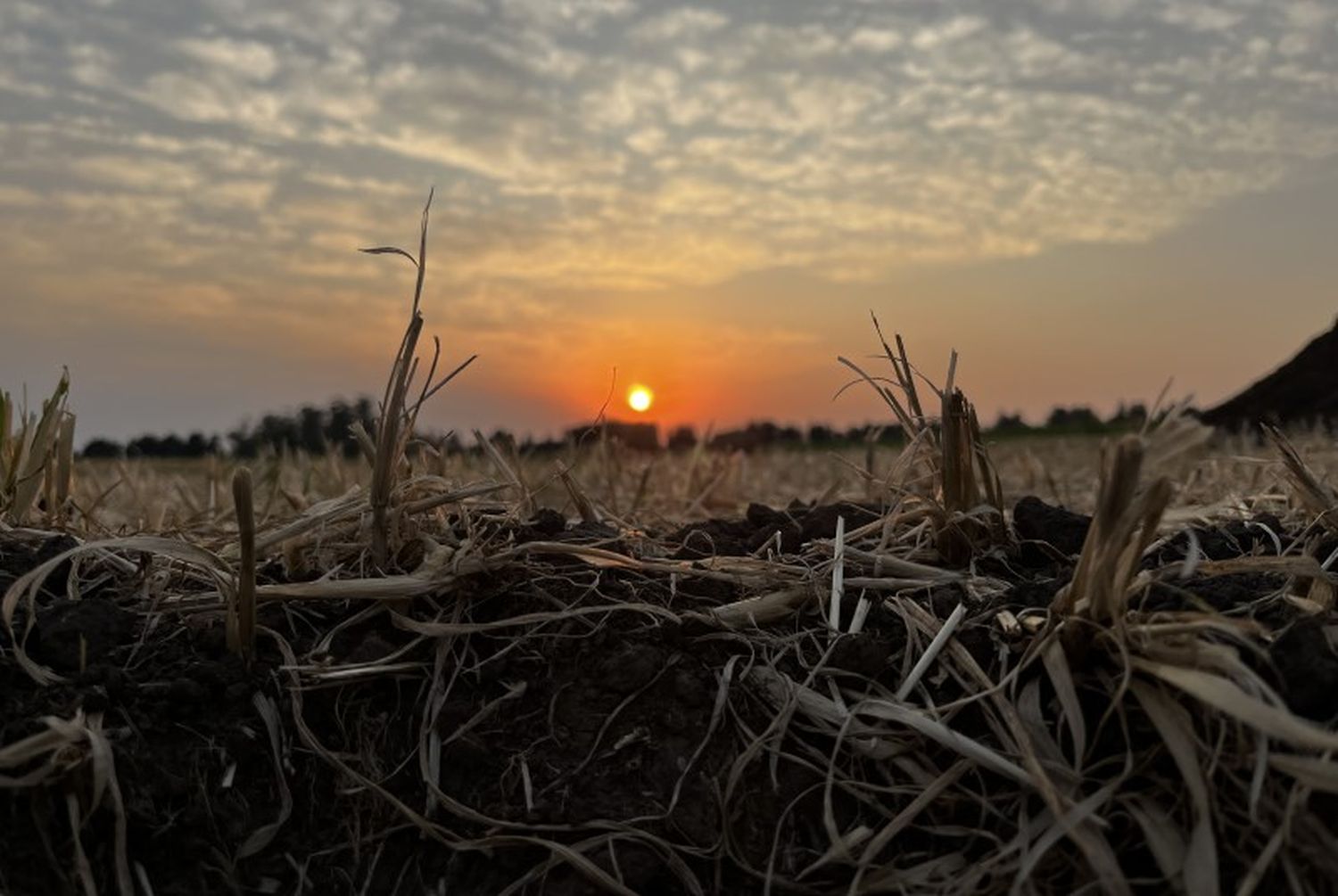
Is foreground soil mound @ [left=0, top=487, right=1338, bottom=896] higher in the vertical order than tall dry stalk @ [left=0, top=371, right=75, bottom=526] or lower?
lower

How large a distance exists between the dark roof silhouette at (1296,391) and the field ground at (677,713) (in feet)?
50.6

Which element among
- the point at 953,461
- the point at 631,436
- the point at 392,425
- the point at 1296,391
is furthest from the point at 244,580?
the point at 1296,391

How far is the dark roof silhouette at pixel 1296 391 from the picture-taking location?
52.5 feet

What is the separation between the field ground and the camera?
4.47 feet

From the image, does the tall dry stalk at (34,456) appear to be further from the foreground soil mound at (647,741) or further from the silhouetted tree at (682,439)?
the silhouetted tree at (682,439)

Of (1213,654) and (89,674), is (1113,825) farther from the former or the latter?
(89,674)

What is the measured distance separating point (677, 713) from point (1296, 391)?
56.8 feet

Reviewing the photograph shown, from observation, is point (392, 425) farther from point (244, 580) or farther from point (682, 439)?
point (682, 439)

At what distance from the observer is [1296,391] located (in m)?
16.5

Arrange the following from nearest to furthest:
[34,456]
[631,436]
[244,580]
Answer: [244,580]
[34,456]
[631,436]

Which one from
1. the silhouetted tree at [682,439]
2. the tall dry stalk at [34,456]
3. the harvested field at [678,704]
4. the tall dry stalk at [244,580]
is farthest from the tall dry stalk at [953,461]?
the silhouetted tree at [682,439]

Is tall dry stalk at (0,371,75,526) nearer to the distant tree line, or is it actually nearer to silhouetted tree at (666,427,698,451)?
the distant tree line

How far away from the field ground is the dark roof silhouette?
1541 cm

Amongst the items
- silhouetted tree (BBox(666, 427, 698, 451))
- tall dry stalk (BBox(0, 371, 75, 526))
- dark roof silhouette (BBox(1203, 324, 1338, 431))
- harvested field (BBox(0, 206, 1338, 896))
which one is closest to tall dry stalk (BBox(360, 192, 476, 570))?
harvested field (BBox(0, 206, 1338, 896))
